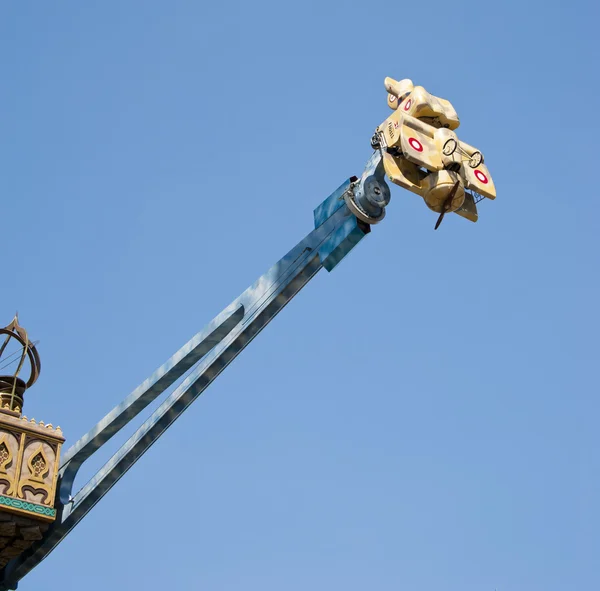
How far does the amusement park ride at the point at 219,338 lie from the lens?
22.0 metres

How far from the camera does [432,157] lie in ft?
71.6

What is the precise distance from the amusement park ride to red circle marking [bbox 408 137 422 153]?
2 centimetres

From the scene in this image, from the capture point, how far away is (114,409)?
2531 cm

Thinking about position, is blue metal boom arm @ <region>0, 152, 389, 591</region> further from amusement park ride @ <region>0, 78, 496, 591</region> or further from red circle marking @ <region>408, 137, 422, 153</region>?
red circle marking @ <region>408, 137, 422, 153</region>

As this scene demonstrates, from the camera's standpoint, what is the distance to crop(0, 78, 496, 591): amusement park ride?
21969 mm

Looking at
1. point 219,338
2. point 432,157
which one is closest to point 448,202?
→ point 432,157

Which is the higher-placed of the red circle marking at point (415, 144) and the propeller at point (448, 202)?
the red circle marking at point (415, 144)

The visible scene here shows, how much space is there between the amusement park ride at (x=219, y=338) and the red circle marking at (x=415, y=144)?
2 cm

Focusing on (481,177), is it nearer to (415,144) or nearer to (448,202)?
(448,202)

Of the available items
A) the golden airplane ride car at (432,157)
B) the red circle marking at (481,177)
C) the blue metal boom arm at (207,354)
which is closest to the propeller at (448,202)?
the golden airplane ride car at (432,157)

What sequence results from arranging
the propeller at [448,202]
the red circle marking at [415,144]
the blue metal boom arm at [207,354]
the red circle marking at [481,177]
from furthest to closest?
the blue metal boom arm at [207,354]
the red circle marking at [481,177]
the red circle marking at [415,144]
the propeller at [448,202]

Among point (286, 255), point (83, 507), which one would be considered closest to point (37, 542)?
point (83, 507)

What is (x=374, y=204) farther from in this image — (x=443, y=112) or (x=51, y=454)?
(x=51, y=454)

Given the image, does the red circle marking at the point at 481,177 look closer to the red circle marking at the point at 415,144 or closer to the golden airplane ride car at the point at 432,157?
the golden airplane ride car at the point at 432,157
